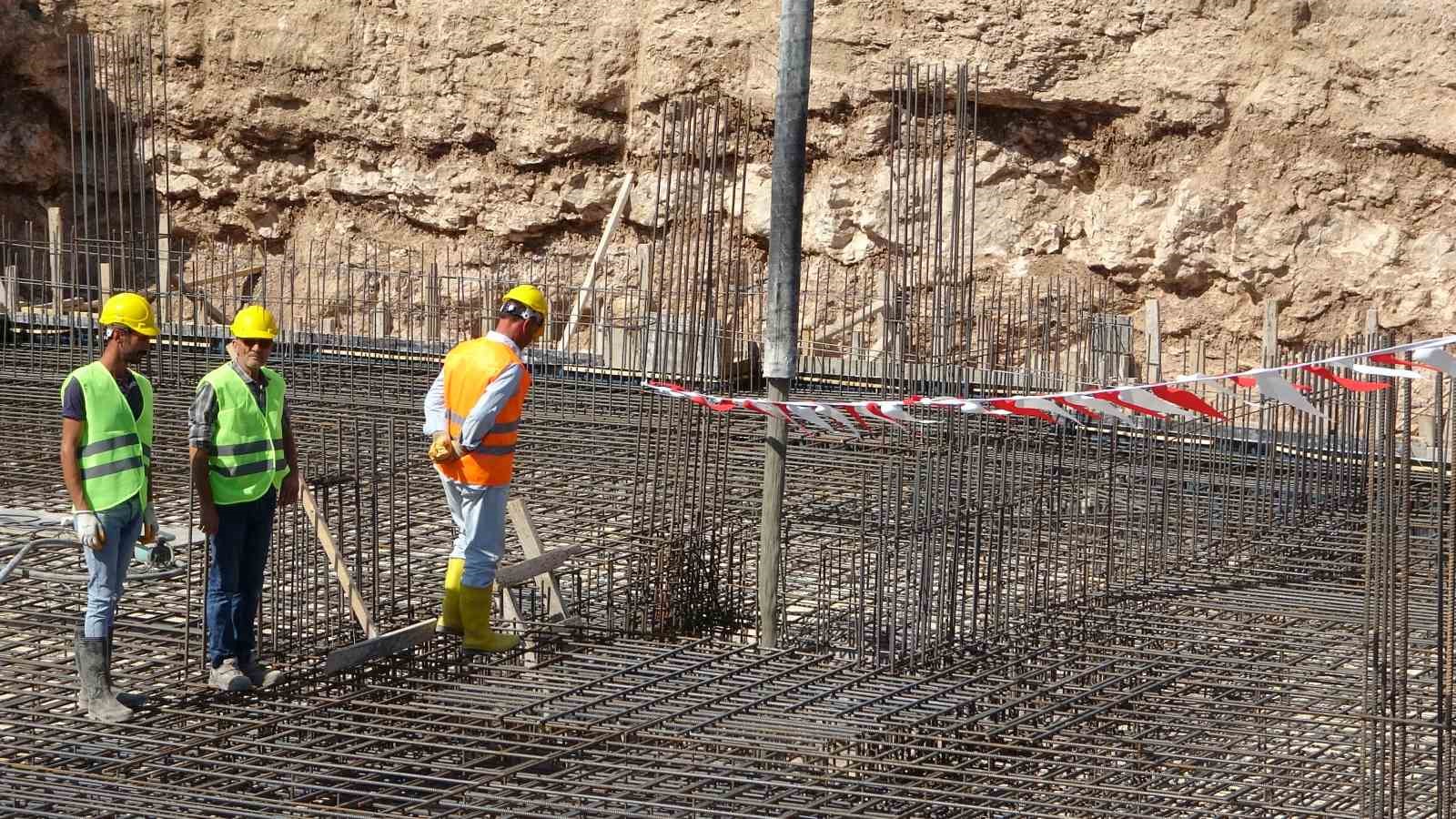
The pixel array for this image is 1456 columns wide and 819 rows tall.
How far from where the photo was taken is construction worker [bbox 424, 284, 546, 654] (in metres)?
7.34

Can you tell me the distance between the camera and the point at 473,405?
24.3 ft

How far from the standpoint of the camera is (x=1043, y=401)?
7.78m

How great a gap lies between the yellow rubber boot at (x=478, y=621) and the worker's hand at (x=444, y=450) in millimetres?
493

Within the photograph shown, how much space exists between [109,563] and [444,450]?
130 cm

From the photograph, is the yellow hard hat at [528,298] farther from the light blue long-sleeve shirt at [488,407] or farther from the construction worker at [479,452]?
the light blue long-sleeve shirt at [488,407]

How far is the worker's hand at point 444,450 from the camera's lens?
24.1 ft

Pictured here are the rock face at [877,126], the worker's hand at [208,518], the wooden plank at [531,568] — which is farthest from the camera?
the rock face at [877,126]

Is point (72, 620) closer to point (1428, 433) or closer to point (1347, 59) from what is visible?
point (1428, 433)

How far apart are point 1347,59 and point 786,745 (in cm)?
1216

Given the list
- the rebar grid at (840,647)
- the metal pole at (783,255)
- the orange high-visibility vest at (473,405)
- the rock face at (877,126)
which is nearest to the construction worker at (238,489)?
the rebar grid at (840,647)

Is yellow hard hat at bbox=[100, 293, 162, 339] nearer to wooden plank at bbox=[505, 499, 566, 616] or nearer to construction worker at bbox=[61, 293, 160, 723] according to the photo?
construction worker at bbox=[61, 293, 160, 723]

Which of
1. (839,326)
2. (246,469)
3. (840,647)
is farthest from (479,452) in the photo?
(839,326)

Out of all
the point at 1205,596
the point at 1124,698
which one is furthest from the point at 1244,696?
the point at 1205,596

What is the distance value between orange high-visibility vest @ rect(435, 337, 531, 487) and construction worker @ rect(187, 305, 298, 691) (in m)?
0.71
